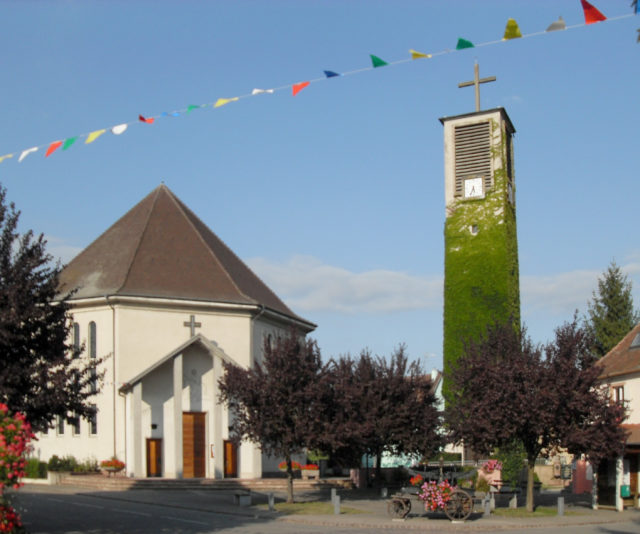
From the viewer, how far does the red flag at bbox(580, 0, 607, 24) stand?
515 inches

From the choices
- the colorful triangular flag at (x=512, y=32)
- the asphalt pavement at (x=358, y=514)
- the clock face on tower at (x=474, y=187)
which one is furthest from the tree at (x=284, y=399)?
the clock face on tower at (x=474, y=187)

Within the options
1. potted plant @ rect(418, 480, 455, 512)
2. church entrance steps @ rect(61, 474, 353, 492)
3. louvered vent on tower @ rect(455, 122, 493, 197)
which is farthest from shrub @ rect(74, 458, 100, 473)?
louvered vent on tower @ rect(455, 122, 493, 197)

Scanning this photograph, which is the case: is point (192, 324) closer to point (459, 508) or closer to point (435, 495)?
point (435, 495)

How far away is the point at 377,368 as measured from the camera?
34.3 m

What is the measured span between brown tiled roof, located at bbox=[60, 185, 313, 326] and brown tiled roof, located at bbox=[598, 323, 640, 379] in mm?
15979

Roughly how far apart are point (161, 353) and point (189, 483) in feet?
21.3

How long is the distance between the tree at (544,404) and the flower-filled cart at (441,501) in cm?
287

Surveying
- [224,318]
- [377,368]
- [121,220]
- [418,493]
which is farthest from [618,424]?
[121,220]

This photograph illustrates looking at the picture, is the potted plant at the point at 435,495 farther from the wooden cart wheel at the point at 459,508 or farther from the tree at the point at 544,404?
the tree at the point at 544,404

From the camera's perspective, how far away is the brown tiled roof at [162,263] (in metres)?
38.4

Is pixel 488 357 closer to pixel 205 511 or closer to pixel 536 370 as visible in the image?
pixel 536 370

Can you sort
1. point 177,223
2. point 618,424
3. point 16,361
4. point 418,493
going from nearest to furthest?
point 16,361
point 418,493
point 618,424
point 177,223

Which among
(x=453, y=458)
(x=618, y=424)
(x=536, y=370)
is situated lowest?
(x=453, y=458)

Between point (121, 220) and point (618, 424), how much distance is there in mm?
27269
